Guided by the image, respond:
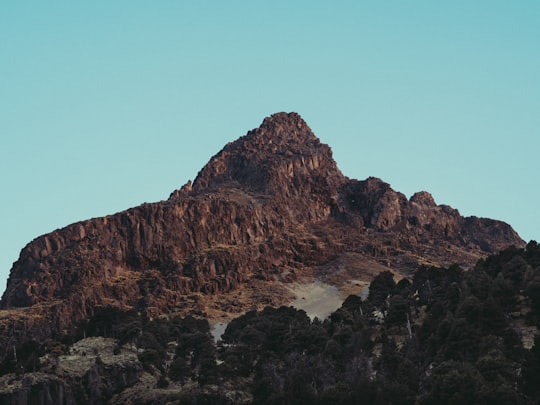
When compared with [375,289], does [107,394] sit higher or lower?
lower

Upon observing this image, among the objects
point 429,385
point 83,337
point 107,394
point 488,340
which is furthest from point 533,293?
point 83,337

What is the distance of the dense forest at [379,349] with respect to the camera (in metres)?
101

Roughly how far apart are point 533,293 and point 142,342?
65.7m

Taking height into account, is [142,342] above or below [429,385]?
above

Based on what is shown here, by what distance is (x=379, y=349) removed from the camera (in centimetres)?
13162

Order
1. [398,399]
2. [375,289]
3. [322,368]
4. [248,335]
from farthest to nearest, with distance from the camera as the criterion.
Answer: [375,289] → [248,335] → [322,368] → [398,399]

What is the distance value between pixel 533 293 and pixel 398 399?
31.5 m

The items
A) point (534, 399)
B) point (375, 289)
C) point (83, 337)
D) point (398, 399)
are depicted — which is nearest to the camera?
point (534, 399)

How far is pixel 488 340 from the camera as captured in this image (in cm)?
11050

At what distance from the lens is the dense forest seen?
101438mm

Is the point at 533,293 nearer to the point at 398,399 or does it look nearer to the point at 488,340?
the point at 488,340

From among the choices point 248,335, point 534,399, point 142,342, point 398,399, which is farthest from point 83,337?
point 534,399

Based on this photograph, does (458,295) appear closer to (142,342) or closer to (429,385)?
(429,385)

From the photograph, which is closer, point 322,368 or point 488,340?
point 488,340
